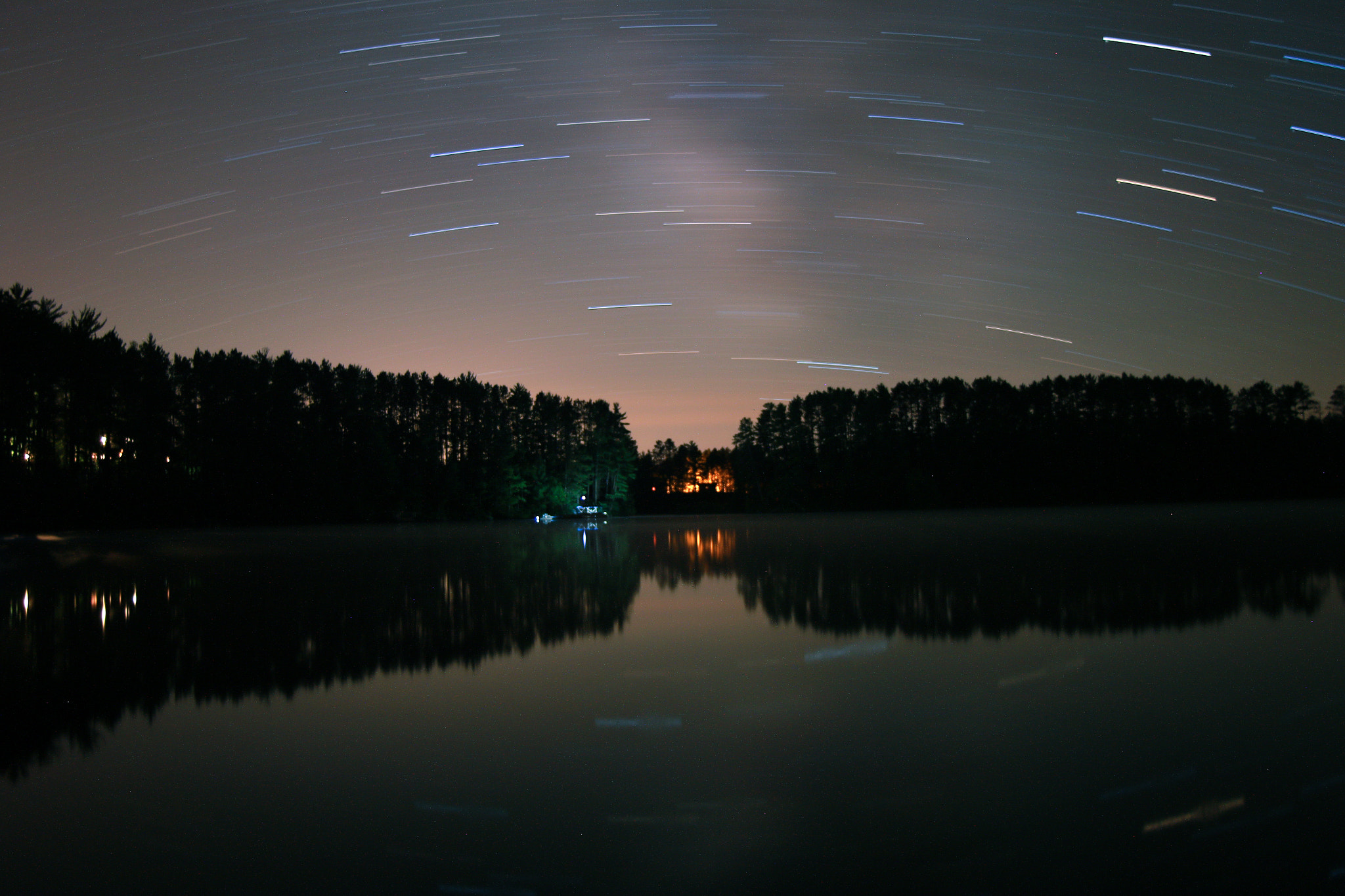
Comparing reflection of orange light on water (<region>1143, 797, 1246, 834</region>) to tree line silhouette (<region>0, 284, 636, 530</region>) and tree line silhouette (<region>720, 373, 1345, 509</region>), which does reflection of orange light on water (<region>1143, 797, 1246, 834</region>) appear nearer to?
tree line silhouette (<region>0, 284, 636, 530</region>)

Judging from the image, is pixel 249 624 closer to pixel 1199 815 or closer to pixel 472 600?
pixel 472 600

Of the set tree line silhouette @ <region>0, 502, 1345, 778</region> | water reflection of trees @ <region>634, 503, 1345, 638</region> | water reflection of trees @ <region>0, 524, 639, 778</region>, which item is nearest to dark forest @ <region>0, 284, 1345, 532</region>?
tree line silhouette @ <region>0, 502, 1345, 778</region>

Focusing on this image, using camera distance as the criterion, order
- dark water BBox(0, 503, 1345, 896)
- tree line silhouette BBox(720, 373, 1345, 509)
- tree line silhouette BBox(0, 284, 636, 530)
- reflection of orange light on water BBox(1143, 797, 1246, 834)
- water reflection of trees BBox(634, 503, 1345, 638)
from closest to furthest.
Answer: dark water BBox(0, 503, 1345, 896)
reflection of orange light on water BBox(1143, 797, 1246, 834)
water reflection of trees BBox(634, 503, 1345, 638)
tree line silhouette BBox(0, 284, 636, 530)
tree line silhouette BBox(720, 373, 1345, 509)

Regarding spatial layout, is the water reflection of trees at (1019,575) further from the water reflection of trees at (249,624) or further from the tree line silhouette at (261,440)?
the tree line silhouette at (261,440)

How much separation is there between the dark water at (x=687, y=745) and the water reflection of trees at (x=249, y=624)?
0.07 meters

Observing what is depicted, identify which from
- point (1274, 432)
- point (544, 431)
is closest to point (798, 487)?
point (544, 431)

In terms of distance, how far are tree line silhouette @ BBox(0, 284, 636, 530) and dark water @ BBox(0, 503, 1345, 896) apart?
3486 cm

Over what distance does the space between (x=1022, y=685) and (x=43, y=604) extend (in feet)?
44.8

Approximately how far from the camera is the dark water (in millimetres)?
3311

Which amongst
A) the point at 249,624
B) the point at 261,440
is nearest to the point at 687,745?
the point at 249,624

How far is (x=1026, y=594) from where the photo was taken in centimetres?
1091

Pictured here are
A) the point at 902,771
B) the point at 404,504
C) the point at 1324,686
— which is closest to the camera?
the point at 902,771

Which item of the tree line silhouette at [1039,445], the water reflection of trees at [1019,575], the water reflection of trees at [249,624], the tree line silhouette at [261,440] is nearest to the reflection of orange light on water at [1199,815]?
the water reflection of trees at [1019,575]

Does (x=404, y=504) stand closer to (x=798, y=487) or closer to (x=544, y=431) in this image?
(x=544, y=431)
